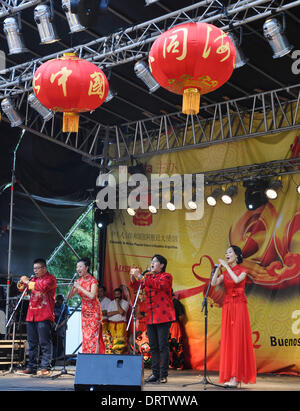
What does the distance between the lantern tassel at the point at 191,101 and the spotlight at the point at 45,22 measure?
2649mm

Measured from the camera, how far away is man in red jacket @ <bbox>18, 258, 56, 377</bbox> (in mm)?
6926

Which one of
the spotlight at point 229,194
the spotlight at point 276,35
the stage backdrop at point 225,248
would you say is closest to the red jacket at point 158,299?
the spotlight at point 276,35

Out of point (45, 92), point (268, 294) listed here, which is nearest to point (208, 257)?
point (268, 294)

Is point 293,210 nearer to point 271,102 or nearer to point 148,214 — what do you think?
point 271,102

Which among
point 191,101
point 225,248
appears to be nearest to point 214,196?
point 225,248

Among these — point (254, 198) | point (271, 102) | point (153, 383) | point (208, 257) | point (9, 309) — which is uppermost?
point (271, 102)

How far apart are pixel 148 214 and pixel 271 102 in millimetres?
2885

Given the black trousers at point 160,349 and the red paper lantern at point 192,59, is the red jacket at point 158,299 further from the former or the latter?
the red paper lantern at point 192,59

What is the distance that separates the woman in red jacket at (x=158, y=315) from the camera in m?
6.23

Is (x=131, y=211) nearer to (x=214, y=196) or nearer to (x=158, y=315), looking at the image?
(x=214, y=196)

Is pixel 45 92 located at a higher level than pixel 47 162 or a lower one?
lower

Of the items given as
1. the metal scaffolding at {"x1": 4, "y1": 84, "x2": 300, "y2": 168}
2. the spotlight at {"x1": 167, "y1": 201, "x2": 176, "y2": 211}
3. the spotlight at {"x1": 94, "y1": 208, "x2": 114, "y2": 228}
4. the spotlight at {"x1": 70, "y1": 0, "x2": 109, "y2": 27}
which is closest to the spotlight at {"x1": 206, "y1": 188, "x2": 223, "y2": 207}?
the spotlight at {"x1": 167, "y1": 201, "x2": 176, "y2": 211}

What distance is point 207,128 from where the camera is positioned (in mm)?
9750

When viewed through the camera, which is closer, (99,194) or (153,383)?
(153,383)
